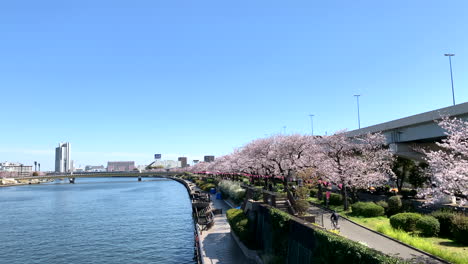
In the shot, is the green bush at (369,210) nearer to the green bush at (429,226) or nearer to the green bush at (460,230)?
the green bush at (429,226)

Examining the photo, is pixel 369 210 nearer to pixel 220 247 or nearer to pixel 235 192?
pixel 220 247

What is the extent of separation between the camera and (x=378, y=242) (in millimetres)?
21828

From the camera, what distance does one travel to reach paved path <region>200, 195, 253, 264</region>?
78.9ft

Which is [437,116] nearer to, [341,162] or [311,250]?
[341,162]

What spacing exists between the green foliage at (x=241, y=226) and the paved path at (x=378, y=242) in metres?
7.11

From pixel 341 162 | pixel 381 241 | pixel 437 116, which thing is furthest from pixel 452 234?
pixel 341 162

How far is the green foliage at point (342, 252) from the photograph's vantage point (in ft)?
36.4

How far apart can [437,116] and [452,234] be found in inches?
483

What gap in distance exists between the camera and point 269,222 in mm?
22844

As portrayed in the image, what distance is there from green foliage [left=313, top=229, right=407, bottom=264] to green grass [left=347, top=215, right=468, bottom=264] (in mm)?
7832

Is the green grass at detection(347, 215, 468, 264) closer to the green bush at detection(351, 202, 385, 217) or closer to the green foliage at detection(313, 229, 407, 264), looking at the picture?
the green bush at detection(351, 202, 385, 217)

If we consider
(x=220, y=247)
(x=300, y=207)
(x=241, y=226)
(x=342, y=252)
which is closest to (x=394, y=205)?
(x=300, y=207)

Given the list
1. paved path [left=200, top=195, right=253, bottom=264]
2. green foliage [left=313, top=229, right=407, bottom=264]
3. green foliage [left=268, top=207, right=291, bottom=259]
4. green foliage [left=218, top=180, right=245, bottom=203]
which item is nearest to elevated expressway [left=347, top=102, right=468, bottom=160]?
green foliage [left=268, top=207, right=291, bottom=259]

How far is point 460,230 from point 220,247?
17741mm
